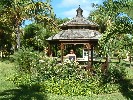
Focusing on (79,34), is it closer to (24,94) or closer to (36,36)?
(24,94)

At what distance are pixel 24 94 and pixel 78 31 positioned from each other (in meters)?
10.8

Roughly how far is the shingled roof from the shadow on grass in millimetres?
7937

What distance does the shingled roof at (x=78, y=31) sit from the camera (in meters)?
25.2

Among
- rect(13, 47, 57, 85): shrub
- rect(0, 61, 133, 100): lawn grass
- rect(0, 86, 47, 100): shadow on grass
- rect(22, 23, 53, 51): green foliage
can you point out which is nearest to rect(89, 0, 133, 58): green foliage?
rect(0, 61, 133, 100): lawn grass

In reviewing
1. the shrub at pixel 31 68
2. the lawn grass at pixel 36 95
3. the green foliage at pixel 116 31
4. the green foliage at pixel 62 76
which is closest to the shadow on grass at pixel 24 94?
the lawn grass at pixel 36 95

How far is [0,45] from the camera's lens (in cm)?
4200

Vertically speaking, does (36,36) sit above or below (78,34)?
above

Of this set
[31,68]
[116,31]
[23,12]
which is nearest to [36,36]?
[23,12]

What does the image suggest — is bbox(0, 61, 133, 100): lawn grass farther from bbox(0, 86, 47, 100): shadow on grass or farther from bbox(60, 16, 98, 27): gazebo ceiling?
bbox(60, 16, 98, 27): gazebo ceiling

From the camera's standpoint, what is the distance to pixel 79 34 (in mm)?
25594

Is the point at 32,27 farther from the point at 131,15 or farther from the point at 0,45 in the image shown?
the point at 131,15

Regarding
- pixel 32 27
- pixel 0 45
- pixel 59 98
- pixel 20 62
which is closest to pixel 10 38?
pixel 0 45

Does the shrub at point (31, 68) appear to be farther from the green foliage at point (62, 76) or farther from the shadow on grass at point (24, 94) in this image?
the shadow on grass at point (24, 94)

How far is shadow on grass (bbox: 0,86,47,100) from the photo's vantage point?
1572cm
